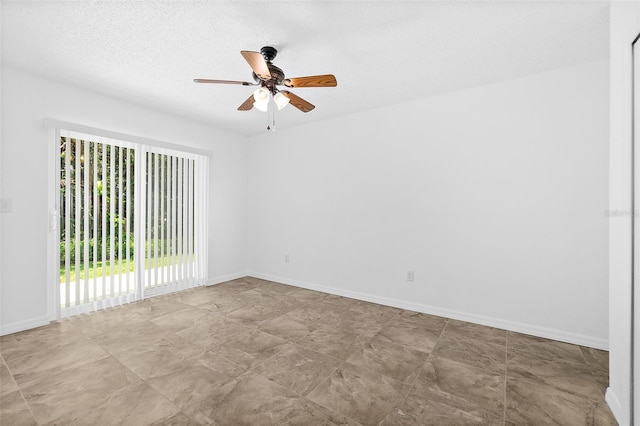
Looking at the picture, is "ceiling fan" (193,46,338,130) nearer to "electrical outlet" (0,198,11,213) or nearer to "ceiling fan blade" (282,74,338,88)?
"ceiling fan blade" (282,74,338,88)

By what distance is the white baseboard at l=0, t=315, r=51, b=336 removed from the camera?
2.75m

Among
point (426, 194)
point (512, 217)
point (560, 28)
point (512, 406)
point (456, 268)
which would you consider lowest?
point (512, 406)

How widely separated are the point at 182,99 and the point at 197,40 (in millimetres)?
Result: 1432

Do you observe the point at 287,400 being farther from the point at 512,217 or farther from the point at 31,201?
the point at 31,201

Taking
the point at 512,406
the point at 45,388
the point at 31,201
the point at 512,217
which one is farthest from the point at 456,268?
the point at 31,201

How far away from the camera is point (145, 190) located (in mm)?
3871

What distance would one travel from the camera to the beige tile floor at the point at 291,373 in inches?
67.9

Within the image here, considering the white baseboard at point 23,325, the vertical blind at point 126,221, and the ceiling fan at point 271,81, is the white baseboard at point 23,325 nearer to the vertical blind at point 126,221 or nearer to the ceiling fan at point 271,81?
the vertical blind at point 126,221

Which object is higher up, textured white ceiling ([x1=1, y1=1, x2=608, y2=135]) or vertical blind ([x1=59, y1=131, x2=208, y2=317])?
textured white ceiling ([x1=1, y1=1, x2=608, y2=135])

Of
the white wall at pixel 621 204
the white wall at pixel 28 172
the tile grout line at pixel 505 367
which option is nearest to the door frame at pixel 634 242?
the white wall at pixel 621 204

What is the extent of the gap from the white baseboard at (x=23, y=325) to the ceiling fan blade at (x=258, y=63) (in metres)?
→ 3.39

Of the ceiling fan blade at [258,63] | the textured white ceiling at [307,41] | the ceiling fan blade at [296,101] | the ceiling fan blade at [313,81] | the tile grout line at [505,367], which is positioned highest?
the textured white ceiling at [307,41]

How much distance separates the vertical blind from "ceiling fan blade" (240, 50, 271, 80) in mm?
2566

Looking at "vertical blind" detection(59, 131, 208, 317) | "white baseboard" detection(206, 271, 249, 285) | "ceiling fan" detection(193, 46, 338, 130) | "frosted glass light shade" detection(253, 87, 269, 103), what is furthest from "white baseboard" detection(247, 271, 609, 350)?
"frosted glass light shade" detection(253, 87, 269, 103)
